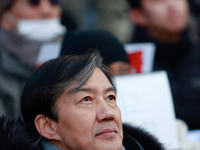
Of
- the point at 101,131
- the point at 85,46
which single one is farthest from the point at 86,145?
the point at 85,46

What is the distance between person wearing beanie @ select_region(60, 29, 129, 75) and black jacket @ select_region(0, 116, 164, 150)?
823mm

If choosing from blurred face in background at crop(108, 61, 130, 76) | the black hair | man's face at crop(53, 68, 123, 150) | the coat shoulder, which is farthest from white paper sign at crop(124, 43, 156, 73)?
man's face at crop(53, 68, 123, 150)

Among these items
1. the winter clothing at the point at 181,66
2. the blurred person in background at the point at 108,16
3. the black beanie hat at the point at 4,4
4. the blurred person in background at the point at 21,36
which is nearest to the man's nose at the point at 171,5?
the winter clothing at the point at 181,66

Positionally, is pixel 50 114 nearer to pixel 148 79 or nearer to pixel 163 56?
pixel 148 79

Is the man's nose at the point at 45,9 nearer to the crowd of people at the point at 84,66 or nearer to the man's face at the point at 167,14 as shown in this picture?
the crowd of people at the point at 84,66

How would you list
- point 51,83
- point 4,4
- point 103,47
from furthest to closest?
point 4,4 < point 103,47 < point 51,83

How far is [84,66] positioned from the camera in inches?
84.4

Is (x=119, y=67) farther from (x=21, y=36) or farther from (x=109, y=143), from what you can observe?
(x=21, y=36)

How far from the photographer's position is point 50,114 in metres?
2.06

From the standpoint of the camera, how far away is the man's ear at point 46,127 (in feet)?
6.72

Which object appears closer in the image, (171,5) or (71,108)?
(71,108)

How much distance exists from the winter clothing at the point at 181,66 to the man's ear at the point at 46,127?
250 centimetres

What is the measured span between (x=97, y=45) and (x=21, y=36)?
1.45 metres

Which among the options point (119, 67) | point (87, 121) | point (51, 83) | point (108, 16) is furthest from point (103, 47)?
point (108, 16)
